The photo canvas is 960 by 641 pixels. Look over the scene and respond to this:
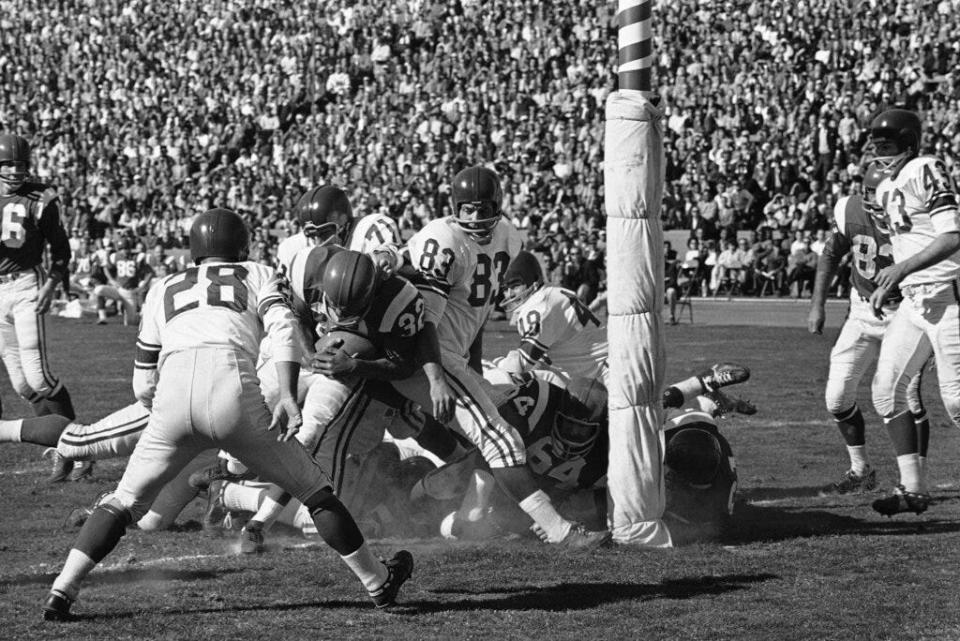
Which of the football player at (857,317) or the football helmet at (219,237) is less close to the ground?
the football helmet at (219,237)

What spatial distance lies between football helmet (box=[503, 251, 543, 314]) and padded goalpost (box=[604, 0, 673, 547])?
2.08 m

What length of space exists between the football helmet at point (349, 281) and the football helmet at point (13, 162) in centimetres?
357

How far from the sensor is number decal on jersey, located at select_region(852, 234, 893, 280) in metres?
7.54

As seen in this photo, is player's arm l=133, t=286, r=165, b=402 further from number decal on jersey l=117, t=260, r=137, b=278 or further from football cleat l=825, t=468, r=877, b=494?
number decal on jersey l=117, t=260, r=137, b=278

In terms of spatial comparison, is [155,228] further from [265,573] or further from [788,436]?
[265,573]

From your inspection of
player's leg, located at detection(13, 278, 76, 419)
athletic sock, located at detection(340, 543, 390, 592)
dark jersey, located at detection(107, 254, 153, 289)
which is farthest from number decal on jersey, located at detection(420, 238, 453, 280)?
dark jersey, located at detection(107, 254, 153, 289)

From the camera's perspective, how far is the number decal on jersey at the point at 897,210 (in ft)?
23.0

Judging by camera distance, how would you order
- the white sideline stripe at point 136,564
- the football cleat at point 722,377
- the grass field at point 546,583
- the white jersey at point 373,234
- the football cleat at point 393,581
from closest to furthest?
the grass field at point 546,583
the football cleat at point 393,581
the white sideline stripe at point 136,564
the white jersey at point 373,234
the football cleat at point 722,377

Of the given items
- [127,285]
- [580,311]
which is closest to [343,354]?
[580,311]

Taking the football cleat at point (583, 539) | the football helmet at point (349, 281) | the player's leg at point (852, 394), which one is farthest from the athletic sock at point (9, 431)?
the player's leg at point (852, 394)

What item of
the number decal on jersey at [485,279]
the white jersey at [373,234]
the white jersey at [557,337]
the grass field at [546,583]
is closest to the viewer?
the grass field at [546,583]

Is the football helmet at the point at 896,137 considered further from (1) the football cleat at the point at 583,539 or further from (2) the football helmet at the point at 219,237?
(2) the football helmet at the point at 219,237

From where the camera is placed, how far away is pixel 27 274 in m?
8.79

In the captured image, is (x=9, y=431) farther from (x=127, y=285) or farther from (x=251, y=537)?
(x=127, y=285)
